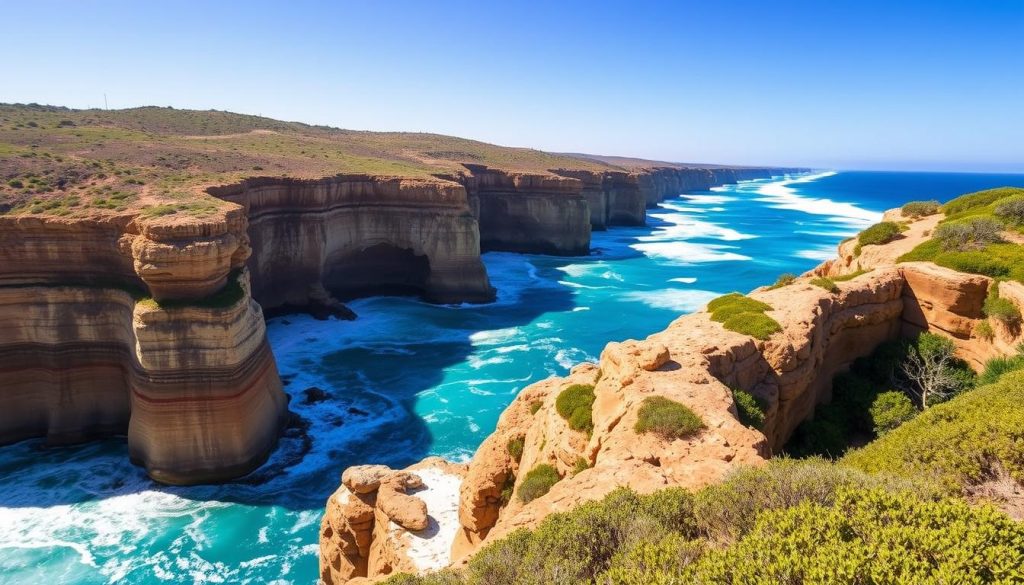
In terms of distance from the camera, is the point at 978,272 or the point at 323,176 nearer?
the point at 978,272

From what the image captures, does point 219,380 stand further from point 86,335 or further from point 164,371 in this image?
point 86,335

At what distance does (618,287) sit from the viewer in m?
55.3

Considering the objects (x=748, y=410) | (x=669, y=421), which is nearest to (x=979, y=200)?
(x=748, y=410)

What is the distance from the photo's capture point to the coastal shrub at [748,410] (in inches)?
543

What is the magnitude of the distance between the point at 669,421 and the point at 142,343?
2031 centimetres

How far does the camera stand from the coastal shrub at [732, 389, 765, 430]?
13.8 metres

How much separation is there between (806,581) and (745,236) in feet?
302

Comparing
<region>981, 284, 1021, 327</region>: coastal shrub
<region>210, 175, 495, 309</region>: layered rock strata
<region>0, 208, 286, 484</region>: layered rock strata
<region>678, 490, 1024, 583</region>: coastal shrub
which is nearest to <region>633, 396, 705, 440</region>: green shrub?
<region>678, 490, 1024, 583</region>: coastal shrub

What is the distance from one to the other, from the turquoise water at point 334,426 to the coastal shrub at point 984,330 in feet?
64.1

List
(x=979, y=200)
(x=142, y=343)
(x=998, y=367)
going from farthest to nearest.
Result: (x=979, y=200), (x=142, y=343), (x=998, y=367)

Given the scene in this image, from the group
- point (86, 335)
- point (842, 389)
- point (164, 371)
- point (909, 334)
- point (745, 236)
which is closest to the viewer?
point (842, 389)

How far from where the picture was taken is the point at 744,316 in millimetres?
17531

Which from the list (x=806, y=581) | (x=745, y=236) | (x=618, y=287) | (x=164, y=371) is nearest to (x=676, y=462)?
(x=806, y=581)

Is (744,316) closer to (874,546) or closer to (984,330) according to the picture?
(984,330)
